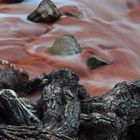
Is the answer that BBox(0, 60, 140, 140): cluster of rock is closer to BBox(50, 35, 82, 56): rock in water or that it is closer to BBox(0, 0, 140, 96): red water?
BBox(0, 0, 140, 96): red water

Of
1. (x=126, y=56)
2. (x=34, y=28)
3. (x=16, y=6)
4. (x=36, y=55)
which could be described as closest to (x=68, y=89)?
(x=36, y=55)

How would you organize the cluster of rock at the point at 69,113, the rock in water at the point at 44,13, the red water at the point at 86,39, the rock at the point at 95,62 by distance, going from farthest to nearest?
the rock in water at the point at 44,13 → the rock at the point at 95,62 → the red water at the point at 86,39 → the cluster of rock at the point at 69,113

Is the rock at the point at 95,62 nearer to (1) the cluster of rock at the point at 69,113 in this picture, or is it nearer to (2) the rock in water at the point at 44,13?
(2) the rock in water at the point at 44,13

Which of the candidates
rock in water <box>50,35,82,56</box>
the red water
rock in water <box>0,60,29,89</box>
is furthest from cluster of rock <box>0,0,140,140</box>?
rock in water <box>50,35,82,56</box>

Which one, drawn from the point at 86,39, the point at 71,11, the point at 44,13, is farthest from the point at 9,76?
the point at 71,11

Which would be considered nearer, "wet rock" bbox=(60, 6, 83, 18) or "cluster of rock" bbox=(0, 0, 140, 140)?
"cluster of rock" bbox=(0, 0, 140, 140)

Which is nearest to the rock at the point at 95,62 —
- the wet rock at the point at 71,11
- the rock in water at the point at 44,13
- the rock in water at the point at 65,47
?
the rock in water at the point at 65,47

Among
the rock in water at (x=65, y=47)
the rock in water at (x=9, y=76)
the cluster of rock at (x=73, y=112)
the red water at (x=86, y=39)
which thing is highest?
the cluster of rock at (x=73, y=112)
